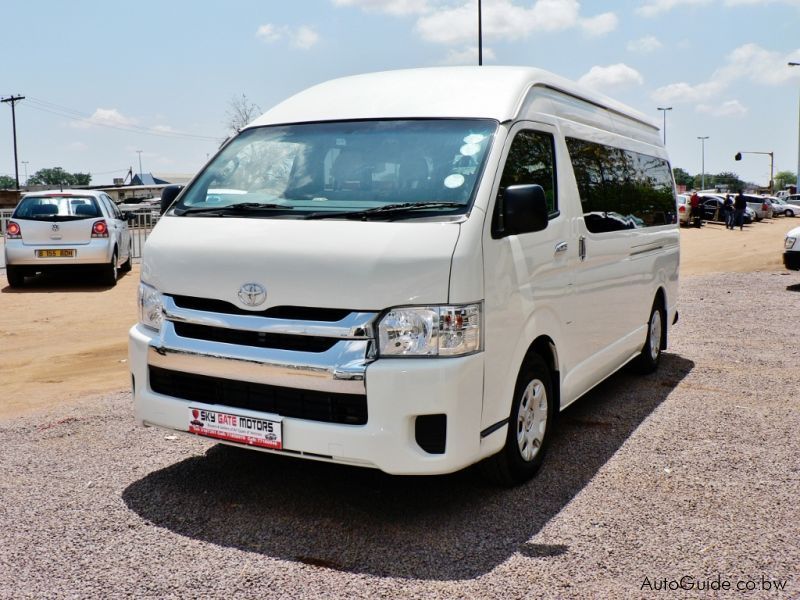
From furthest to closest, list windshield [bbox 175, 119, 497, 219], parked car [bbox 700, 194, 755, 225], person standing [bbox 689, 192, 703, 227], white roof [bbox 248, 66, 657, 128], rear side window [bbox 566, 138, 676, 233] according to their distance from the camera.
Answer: parked car [bbox 700, 194, 755, 225] < person standing [bbox 689, 192, 703, 227] < rear side window [bbox 566, 138, 676, 233] < white roof [bbox 248, 66, 657, 128] < windshield [bbox 175, 119, 497, 219]

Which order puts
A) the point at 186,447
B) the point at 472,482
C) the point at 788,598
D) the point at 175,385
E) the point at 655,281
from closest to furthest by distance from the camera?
the point at 788,598 → the point at 175,385 → the point at 472,482 → the point at 186,447 → the point at 655,281

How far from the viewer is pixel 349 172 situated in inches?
179

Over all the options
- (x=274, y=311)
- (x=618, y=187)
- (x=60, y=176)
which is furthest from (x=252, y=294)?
(x=60, y=176)

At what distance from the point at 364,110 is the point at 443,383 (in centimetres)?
186

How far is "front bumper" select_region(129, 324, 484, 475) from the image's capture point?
3791mm

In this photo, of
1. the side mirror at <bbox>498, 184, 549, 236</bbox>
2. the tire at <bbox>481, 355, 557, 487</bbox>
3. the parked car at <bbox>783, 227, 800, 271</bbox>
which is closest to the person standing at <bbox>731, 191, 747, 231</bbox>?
the parked car at <bbox>783, 227, 800, 271</bbox>

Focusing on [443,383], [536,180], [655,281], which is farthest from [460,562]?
[655,281]

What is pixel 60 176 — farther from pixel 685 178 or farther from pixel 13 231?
pixel 13 231

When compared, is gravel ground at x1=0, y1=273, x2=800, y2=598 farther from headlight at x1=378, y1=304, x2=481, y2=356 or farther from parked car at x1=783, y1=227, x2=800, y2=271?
parked car at x1=783, y1=227, x2=800, y2=271

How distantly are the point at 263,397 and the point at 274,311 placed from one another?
43 cm

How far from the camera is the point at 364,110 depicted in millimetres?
4859

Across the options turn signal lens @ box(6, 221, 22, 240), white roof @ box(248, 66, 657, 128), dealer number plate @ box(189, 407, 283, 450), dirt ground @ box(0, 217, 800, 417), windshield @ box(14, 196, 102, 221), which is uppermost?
white roof @ box(248, 66, 657, 128)

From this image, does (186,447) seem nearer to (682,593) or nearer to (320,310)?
(320,310)

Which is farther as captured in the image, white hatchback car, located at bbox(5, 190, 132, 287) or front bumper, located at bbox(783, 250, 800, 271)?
front bumper, located at bbox(783, 250, 800, 271)
